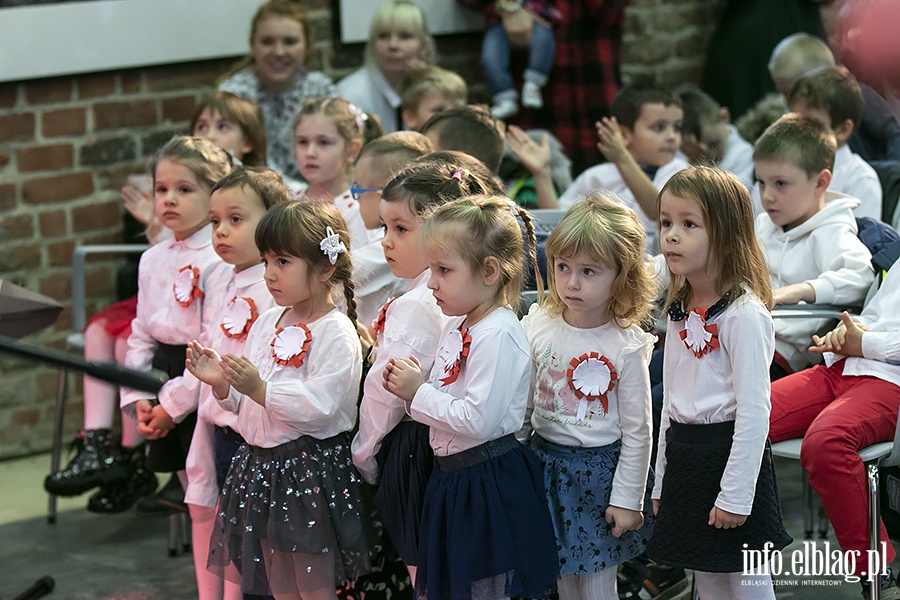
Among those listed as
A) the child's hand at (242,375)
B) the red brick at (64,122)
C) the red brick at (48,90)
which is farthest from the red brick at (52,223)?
the child's hand at (242,375)

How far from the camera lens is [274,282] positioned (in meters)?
2.53

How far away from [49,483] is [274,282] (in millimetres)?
1578

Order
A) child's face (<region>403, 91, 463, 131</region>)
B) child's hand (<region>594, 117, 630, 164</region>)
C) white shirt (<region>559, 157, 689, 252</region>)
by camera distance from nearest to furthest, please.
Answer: child's hand (<region>594, 117, 630, 164</region>) < white shirt (<region>559, 157, 689, 252</region>) < child's face (<region>403, 91, 463, 131</region>)

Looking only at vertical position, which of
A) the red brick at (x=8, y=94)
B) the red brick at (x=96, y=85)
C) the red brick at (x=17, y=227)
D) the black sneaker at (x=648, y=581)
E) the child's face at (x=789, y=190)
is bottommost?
the black sneaker at (x=648, y=581)

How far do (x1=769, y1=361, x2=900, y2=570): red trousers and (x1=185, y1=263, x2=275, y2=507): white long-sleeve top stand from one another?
4.13ft

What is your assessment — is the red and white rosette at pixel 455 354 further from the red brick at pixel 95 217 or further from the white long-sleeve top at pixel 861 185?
the red brick at pixel 95 217

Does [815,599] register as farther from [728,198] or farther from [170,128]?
[170,128]

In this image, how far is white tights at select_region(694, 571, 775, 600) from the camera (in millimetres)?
2320

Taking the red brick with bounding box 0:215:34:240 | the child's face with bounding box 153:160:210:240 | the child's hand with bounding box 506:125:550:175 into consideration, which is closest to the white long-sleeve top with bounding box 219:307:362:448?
the child's face with bounding box 153:160:210:240

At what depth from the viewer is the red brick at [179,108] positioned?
4.83m

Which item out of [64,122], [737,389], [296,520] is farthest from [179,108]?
[737,389]

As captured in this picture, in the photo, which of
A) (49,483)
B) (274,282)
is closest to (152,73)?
(49,483)

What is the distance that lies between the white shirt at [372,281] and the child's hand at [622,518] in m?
0.95

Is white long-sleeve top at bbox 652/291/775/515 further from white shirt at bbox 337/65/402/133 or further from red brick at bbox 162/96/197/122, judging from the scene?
red brick at bbox 162/96/197/122
